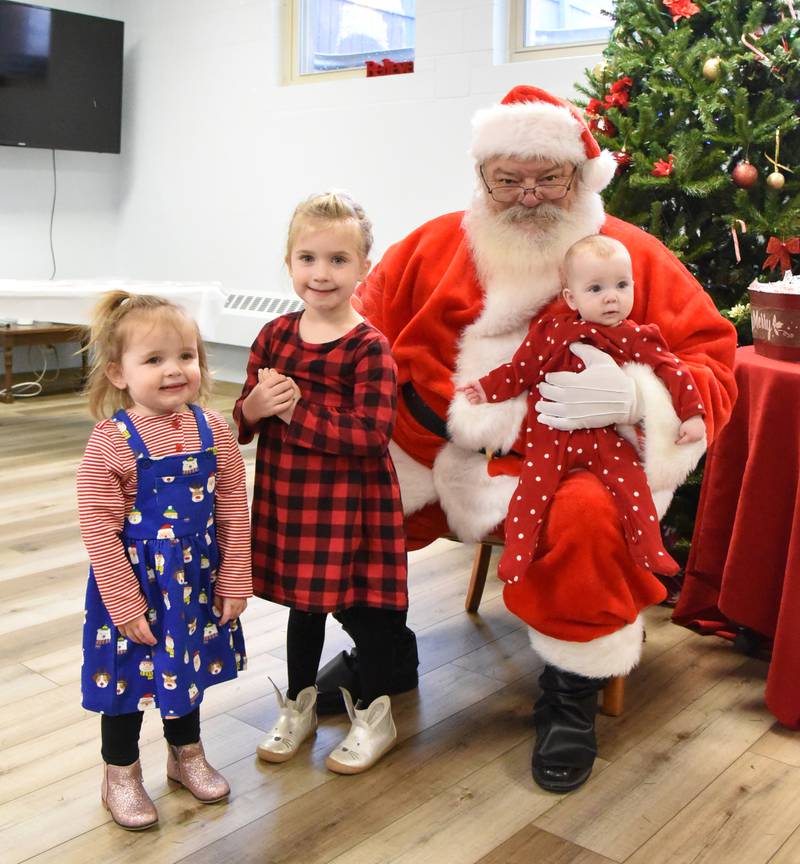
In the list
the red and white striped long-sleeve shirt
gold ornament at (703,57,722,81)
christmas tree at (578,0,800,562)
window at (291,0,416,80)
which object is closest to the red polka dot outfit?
the red and white striped long-sleeve shirt

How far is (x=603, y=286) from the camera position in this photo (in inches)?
74.6

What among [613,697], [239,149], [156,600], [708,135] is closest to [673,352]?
[613,697]

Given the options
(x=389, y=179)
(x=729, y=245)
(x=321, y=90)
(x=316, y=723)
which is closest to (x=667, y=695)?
(x=316, y=723)

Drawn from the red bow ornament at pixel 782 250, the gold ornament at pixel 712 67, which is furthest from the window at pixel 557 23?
the red bow ornament at pixel 782 250

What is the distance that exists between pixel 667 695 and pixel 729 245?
1.22 meters

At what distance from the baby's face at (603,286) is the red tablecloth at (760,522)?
468mm

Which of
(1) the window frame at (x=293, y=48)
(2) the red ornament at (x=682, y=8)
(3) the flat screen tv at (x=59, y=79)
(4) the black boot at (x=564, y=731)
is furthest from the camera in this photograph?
(3) the flat screen tv at (x=59, y=79)

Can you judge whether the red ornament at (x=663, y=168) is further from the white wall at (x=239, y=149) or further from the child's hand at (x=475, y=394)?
the white wall at (x=239, y=149)

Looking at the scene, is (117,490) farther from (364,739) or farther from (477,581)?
(477,581)

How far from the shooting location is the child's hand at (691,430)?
190 centimetres

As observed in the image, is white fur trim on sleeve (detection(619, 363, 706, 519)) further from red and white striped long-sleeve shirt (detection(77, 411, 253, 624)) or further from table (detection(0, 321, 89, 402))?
table (detection(0, 321, 89, 402))

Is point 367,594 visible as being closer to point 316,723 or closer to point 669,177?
point 316,723

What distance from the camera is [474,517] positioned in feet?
6.75

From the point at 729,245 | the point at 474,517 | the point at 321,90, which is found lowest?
the point at 474,517
